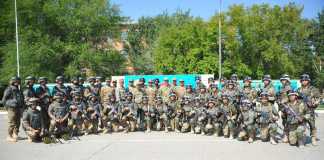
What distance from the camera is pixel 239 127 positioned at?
35.1 feet

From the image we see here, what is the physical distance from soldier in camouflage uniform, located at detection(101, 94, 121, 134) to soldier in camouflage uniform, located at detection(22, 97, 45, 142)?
2372 millimetres

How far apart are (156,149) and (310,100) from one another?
4676mm

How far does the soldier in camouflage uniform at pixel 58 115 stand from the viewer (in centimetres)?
1051

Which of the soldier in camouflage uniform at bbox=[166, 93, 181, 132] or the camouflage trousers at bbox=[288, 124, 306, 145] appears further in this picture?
the soldier in camouflage uniform at bbox=[166, 93, 181, 132]

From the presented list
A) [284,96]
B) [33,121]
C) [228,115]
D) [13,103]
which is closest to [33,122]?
[33,121]

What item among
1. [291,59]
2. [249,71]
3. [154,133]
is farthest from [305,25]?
[154,133]

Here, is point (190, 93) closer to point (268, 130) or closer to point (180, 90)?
point (180, 90)

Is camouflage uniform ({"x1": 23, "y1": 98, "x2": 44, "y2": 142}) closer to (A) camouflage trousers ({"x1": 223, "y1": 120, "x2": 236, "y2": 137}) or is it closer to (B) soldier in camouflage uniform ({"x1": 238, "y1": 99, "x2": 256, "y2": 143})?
(A) camouflage trousers ({"x1": 223, "y1": 120, "x2": 236, "y2": 137})

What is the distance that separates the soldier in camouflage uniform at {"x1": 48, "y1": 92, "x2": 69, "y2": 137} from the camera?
414 inches

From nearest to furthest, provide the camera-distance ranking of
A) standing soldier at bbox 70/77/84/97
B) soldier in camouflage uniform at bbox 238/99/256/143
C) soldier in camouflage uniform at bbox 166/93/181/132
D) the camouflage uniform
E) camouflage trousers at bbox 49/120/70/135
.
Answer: soldier in camouflage uniform at bbox 238/99/256/143 < the camouflage uniform < camouflage trousers at bbox 49/120/70/135 < standing soldier at bbox 70/77/84/97 < soldier in camouflage uniform at bbox 166/93/181/132

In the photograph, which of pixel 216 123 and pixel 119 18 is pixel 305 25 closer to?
pixel 119 18

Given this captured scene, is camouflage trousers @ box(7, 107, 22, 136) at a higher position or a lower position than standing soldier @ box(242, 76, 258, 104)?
lower

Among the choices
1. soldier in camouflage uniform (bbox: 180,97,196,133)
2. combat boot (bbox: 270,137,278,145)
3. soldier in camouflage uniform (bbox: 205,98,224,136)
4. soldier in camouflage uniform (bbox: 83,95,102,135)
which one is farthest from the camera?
soldier in camouflage uniform (bbox: 180,97,196,133)

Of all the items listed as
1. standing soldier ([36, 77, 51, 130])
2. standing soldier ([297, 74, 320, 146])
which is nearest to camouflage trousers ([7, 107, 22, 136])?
standing soldier ([36, 77, 51, 130])
